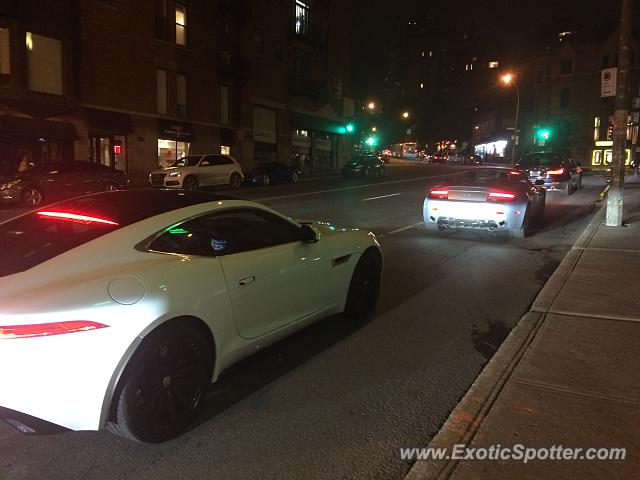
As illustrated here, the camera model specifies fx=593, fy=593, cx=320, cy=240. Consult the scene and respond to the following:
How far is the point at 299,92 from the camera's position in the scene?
43.3 meters

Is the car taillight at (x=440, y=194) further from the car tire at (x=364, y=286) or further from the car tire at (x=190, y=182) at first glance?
the car tire at (x=190, y=182)

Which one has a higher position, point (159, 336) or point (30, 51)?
point (30, 51)

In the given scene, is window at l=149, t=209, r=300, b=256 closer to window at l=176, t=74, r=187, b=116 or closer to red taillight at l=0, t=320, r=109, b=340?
red taillight at l=0, t=320, r=109, b=340

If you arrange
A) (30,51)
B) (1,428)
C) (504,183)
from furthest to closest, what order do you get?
(30,51), (504,183), (1,428)

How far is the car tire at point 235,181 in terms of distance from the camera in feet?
85.6

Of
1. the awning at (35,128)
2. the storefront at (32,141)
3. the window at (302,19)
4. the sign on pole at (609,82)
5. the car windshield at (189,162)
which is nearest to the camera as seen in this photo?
the sign on pole at (609,82)

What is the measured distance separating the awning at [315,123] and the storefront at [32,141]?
64.9ft

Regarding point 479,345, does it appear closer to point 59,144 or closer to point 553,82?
point 59,144

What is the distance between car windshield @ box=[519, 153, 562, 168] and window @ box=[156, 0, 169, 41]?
1902 cm

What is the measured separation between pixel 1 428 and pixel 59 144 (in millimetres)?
24161

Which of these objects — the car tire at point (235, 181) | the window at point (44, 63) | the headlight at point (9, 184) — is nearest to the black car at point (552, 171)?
the car tire at point (235, 181)

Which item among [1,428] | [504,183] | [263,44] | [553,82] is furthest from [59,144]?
[553,82]

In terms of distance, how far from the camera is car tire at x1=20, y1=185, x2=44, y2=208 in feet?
56.9

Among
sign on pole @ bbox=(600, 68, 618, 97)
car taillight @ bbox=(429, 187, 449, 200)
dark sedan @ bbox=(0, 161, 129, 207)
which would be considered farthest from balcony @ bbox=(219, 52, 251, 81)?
car taillight @ bbox=(429, 187, 449, 200)
